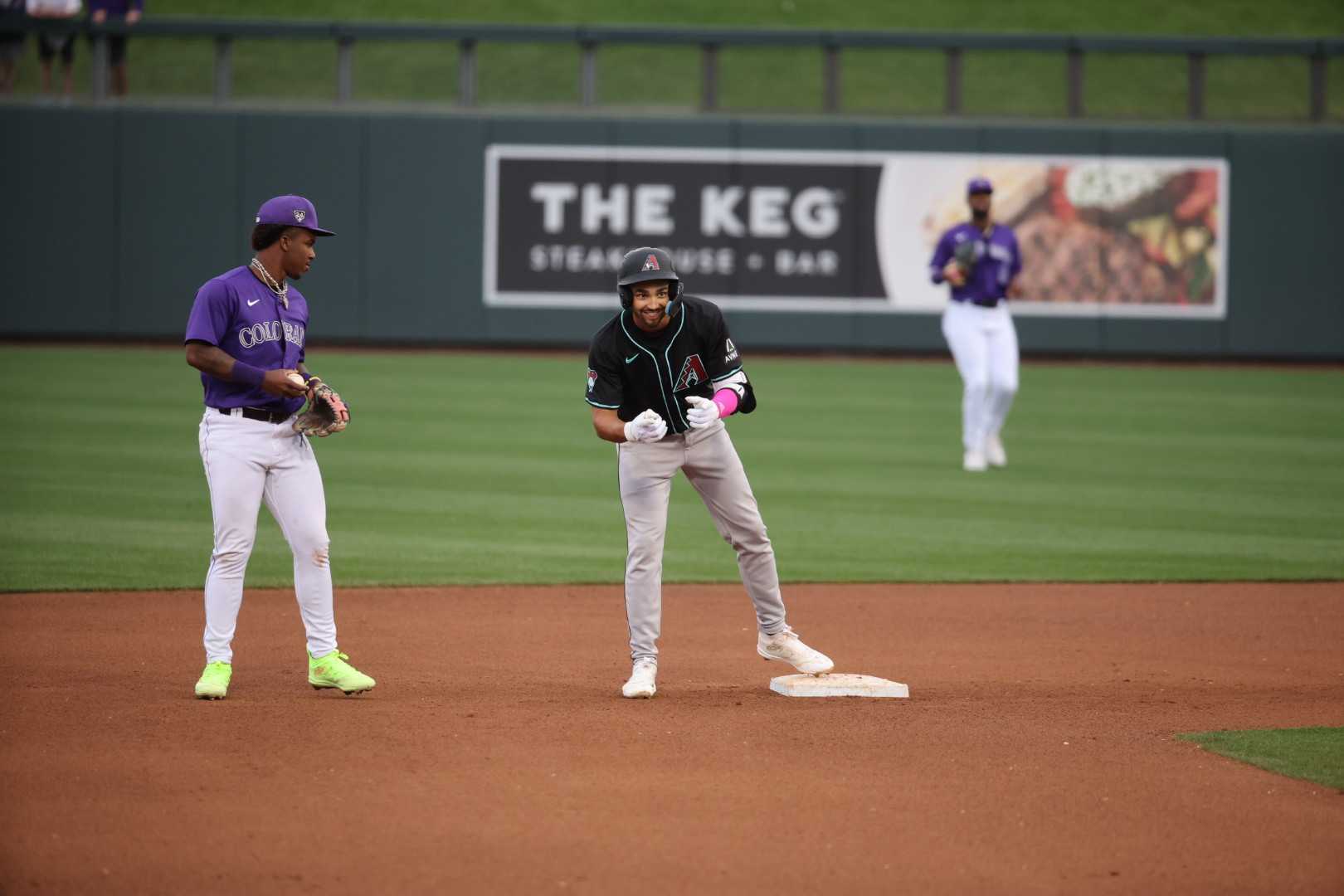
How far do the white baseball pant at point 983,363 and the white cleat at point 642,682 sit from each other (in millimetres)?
7990

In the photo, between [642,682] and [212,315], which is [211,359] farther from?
[642,682]

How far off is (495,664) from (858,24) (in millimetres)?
31290

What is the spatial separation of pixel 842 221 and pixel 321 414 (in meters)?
19.1

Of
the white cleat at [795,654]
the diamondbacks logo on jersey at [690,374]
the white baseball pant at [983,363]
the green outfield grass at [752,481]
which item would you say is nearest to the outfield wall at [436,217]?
the green outfield grass at [752,481]

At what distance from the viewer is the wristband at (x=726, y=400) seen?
677cm

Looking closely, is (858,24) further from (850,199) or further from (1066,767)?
(1066,767)

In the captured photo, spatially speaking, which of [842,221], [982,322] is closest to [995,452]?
[982,322]

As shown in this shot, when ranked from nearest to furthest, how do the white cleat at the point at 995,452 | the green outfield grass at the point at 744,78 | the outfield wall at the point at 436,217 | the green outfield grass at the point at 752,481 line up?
the green outfield grass at the point at 752,481
the white cleat at the point at 995,452
the outfield wall at the point at 436,217
the green outfield grass at the point at 744,78

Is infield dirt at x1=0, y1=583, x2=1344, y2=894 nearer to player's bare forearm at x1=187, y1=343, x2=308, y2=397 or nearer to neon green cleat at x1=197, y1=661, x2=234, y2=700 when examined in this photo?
neon green cleat at x1=197, y1=661, x2=234, y2=700

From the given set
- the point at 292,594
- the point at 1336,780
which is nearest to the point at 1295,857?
the point at 1336,780

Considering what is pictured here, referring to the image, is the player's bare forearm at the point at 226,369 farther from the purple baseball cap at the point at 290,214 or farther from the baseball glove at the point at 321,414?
the purple baseball cap at the point at 290,214

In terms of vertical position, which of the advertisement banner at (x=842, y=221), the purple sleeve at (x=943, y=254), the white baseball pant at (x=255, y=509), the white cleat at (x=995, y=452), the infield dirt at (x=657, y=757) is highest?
the advertisement banner at (x=842, y=221)

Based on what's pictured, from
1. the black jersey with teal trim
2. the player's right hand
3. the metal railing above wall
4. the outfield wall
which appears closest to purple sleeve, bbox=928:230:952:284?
the black jersey with teal trim

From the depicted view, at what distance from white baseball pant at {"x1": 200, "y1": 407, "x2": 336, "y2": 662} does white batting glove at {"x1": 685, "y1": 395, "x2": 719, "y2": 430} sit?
4.93ft
